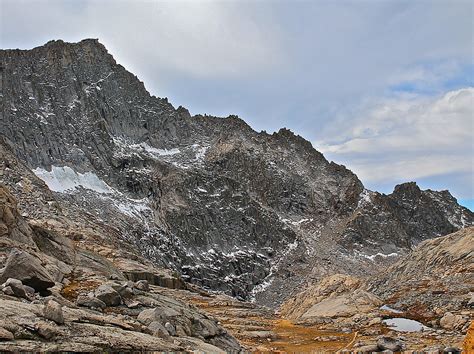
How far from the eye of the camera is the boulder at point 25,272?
1731cm

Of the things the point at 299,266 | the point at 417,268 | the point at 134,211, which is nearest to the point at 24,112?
the point at 134,211

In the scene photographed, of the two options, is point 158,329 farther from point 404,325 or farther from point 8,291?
point 404,325

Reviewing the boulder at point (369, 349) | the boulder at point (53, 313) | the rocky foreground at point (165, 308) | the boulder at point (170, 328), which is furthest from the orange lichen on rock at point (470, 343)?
the boulder at point (369, 349)

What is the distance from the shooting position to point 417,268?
49.6 meters

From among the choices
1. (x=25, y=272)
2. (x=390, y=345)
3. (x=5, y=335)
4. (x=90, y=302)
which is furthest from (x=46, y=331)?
(x=390, y=345)

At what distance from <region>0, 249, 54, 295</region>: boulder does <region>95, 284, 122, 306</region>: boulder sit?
1.93m

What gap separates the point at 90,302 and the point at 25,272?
109 inches

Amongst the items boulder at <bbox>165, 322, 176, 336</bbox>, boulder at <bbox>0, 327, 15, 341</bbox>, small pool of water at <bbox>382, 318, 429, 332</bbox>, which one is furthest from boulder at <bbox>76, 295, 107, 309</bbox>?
small pool of water at <bbox>382, 318, 429, 332</bbox>

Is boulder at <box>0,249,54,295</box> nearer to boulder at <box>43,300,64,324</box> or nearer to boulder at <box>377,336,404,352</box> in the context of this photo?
boulder at <box>43,300,64,324</box>

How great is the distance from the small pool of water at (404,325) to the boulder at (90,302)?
19.3m

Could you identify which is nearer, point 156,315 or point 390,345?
point 156,315

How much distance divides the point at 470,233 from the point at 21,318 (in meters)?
46.7

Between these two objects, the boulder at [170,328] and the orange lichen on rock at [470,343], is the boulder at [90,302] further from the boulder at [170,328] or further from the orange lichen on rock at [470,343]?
the orange lichen on rock at [470,343]

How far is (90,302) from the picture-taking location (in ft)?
56.3
